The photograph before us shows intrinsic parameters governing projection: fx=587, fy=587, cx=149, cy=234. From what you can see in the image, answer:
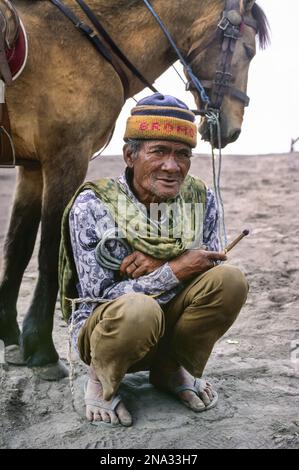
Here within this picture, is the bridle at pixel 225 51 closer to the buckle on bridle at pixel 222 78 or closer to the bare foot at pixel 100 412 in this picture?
the buckle on bridle at pixel 222 78

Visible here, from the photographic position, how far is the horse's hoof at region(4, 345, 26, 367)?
128 inches

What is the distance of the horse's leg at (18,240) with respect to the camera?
11.5ft

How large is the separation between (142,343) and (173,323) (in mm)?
321

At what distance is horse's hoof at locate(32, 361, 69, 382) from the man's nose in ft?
4.22

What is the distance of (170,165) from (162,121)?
189 mm

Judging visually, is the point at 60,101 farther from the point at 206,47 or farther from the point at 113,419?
the point at 113,419

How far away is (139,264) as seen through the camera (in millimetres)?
2439

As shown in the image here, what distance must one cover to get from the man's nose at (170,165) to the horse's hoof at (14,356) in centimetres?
144

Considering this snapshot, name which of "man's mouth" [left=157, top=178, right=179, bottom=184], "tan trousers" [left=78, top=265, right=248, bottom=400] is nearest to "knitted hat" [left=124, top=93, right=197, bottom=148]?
"man's mouth" [left=157, top=178, right=179, bottom=184]

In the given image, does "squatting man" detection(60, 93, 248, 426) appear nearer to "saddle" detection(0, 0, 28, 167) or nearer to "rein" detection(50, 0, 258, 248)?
"saddle" detection(0, 0, 28, 167)

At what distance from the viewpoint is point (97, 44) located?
313 centimetres

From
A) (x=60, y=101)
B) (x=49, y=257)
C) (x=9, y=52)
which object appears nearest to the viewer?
(x=9, y=52)

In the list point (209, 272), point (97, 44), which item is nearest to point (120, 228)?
point (209, 272)

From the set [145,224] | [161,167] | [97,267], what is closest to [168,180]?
[161,167]
